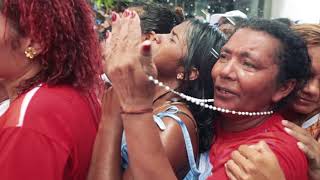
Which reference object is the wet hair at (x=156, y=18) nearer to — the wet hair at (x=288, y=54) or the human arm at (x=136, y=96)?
the wet hair at (x=288, y=54)

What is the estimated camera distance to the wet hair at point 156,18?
2338mm

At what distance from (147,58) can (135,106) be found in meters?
0.13

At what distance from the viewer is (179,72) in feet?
5.73

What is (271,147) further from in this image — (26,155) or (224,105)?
(26,155)

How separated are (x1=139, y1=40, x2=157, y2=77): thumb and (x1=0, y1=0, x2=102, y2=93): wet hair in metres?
0.32

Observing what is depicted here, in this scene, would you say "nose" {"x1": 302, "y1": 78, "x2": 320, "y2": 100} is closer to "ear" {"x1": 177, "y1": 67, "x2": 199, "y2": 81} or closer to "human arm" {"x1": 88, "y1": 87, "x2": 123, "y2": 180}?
"ear" {"x1": 177, "y1": 67, "x2": 199, "y2": 81}

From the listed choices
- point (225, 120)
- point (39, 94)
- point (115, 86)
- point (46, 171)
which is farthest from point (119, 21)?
point (225, 120)

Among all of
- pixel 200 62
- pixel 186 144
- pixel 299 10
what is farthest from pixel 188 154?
pixel 299 10

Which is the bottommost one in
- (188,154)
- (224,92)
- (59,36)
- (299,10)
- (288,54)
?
(299,10)

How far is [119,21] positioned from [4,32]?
1.15 ft

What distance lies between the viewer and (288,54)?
4.76 feet

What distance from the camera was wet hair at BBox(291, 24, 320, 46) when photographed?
1625 millimetres

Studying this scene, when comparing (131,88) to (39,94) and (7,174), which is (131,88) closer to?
(39,94)

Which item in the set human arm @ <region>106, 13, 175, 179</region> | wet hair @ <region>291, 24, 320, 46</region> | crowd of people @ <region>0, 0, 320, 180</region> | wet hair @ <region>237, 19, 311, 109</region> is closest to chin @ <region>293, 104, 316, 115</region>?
crowd of people @ <region>0, 0, 320, 180</region>
